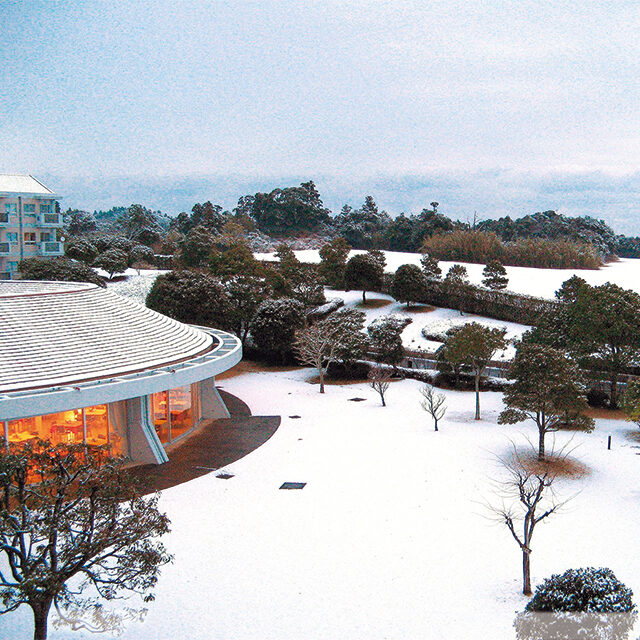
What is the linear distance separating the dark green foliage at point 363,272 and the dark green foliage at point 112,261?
83.8ft

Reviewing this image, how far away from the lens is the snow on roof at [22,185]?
5778cm

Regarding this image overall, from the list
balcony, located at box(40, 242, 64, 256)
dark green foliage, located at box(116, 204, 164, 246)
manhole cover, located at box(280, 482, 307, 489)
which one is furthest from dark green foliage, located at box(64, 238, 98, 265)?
manhole cover, located at box(280, 482, 307, 489)

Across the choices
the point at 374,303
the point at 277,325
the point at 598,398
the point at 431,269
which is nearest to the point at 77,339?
the point at 277,325

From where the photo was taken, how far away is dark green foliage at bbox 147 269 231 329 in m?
40.8

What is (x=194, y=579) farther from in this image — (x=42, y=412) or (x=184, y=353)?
(x=184, y=353)

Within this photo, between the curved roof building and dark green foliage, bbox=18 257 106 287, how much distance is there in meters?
22.8

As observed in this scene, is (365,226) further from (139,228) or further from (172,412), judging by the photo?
(172,412)

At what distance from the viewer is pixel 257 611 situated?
1262 cm

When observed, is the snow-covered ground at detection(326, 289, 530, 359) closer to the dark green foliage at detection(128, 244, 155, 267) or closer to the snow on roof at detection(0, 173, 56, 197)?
the dark green foliage at detection(128, 244, 155, 267)

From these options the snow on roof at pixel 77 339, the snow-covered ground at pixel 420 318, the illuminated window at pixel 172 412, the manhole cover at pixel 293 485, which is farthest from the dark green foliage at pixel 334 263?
the manhole cover at pixel 293 485

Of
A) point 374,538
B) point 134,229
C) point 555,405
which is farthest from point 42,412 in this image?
point 134,229

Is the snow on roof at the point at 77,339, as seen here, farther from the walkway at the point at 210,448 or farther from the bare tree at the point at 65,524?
the bare tree at the point at 65,524

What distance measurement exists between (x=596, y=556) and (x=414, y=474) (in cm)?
688

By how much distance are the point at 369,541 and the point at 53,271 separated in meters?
41.8
